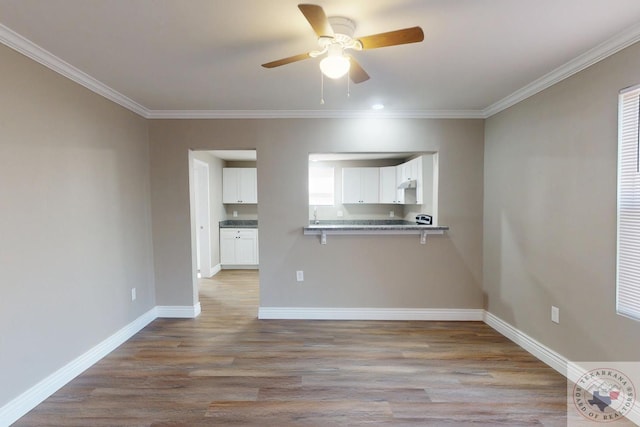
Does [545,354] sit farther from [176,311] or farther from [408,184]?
[176,311]

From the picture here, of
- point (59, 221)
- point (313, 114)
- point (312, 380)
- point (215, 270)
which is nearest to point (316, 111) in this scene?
point (313, 114)

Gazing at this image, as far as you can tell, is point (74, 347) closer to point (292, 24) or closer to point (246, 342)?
point (246, 342)

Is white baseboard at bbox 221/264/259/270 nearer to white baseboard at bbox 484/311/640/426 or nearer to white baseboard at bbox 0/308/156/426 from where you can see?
white baseboard at bbox 0/308/156/426

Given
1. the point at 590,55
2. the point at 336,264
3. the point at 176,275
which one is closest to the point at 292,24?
the point at 590,55

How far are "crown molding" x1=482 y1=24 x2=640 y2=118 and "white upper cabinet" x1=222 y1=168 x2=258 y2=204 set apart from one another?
4.38m

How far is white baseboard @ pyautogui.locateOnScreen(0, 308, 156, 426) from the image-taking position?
1932mm

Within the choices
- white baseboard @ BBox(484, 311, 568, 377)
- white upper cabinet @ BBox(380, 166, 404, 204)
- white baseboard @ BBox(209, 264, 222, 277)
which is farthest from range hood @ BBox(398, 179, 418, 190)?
white baseboard @ BBox(209, 264, 222, 277)

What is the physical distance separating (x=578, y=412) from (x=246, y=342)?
2.62 m

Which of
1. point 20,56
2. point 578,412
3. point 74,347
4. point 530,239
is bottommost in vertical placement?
point 578,412

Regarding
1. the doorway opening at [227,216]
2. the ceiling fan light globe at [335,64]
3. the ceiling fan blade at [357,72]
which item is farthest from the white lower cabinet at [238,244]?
the ceiling fan light globe at [335,64]

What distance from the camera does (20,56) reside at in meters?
1.98

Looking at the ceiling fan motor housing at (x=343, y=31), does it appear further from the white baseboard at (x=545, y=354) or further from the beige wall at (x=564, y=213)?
the white baseboard at (x=545, y=354)

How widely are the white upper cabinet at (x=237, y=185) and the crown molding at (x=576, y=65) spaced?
14.4 feet

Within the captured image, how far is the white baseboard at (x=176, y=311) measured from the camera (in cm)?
364
